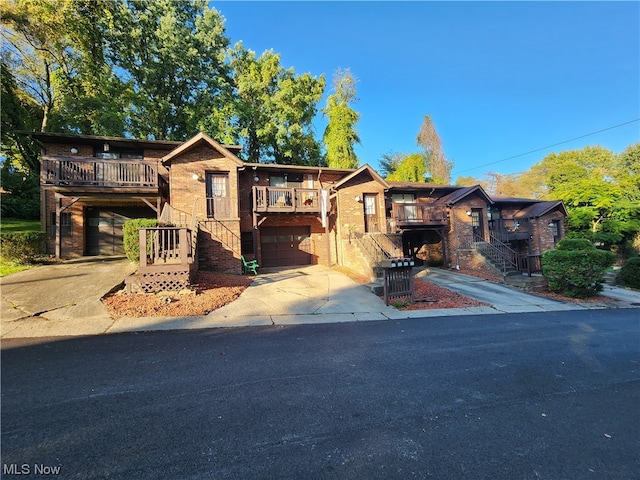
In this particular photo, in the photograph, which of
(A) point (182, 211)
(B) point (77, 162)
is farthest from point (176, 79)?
(A) point (182, 211)

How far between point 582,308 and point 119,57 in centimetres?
3129

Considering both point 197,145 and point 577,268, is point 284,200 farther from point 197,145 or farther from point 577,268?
point 577,268

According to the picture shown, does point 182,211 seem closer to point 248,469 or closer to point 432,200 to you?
point 248,469

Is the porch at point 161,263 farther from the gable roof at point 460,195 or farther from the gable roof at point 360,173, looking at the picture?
the gable roof at point 460,195

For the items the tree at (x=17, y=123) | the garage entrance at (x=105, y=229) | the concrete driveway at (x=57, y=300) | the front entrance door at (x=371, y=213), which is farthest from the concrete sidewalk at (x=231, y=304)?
the tree at (x=17, y=123)

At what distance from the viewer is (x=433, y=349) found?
5.25 metres

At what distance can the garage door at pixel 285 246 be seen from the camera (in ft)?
57.1

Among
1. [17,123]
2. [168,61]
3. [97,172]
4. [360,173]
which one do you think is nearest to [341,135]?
[360,173]

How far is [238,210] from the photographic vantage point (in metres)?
13.9

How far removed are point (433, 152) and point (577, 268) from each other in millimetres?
27181

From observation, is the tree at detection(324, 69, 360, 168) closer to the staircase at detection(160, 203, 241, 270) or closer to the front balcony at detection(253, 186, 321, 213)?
the front balcony at detection(253, 186, 321, 213)

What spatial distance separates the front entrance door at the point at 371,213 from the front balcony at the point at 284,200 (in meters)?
3.06

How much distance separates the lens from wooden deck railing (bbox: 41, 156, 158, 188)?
1223cm

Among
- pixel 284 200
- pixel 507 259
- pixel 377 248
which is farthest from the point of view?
pixel 507 259
